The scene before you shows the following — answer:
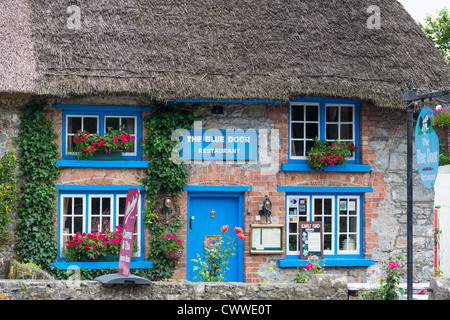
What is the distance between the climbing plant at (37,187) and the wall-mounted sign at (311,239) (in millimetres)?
4132

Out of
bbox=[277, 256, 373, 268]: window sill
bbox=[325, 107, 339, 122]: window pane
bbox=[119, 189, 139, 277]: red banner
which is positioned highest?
bbox=[325, 107, 339, 122]: window pane

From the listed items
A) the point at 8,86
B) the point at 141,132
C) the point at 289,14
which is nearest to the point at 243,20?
the point at 289,14

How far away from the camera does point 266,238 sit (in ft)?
32.2

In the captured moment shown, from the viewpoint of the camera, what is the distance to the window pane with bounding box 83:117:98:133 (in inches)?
385

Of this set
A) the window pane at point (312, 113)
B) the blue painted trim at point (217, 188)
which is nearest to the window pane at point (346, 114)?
the window pane at point (312, 113)

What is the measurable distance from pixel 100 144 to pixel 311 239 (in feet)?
12.8

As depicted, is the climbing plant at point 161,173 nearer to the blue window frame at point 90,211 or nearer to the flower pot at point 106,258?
the blue window frame at point 90,211

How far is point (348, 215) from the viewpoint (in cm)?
1018

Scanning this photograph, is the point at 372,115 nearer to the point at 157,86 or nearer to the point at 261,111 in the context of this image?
the point at 261,111

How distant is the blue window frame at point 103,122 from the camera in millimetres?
9641

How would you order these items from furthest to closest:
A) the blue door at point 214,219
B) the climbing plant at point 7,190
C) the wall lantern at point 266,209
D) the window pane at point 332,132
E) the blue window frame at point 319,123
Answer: the window pane at point 332,132, the blue window frame at point 319,123, the blue door at point 214,219, the wall lantern at point 266,209, the climbing plant at point 7,190

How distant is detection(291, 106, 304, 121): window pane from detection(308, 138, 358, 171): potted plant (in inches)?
22.2

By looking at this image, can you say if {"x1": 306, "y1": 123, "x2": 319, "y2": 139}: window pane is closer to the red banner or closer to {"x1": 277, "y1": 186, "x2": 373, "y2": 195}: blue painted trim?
{"x1": 277, "y1": 186, "x2": 373, "y2": 195}: blue painted trim

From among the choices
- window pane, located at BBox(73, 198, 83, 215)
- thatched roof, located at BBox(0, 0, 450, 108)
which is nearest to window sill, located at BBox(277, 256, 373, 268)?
thatched roof, located at BBox(0, 0, 450, 108)
